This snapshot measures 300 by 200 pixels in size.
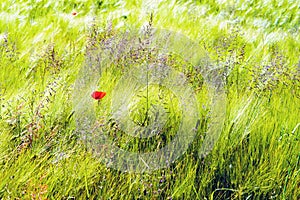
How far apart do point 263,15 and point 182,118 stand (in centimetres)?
233

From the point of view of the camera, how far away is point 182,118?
177 cm

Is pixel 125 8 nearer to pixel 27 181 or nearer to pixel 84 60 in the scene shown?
pixel 84 60

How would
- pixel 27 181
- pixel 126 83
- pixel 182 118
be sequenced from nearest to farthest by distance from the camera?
pixel 27 181
pixel 182 118
pixel 126 83

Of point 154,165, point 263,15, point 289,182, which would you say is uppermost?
point 154,165

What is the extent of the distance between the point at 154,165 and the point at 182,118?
0.83 feet

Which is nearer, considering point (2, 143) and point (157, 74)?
point (2, 143)

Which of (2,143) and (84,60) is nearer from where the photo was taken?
(2,143)

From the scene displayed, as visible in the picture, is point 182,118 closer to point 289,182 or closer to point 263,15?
point 289,182

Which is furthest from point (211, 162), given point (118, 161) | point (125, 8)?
point (125, 8)

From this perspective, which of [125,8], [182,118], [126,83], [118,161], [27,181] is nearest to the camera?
[27,181]

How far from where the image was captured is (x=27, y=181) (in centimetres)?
149

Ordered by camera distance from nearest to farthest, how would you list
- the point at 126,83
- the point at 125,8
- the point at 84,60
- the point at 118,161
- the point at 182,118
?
the point at 118,161
the point at 182,118
the point at 126,83
the point at 84,60
the point at 125,8

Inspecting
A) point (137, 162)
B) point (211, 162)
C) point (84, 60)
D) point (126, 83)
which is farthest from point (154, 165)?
point (84, 60)

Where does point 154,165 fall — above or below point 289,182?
above
